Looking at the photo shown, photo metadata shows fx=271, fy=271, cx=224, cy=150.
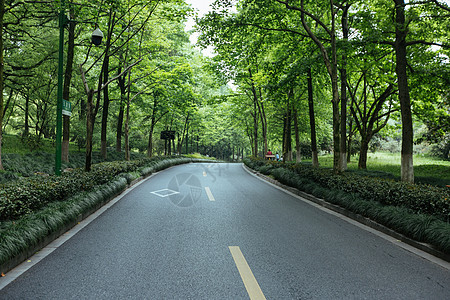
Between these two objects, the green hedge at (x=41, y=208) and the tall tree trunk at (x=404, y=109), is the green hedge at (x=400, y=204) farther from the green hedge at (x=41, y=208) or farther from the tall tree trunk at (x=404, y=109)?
the green hedge at (x=41, y=208)

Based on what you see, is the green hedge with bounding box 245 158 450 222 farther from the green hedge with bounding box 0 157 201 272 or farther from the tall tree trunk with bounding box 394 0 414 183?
the green hedge with bounding box 0 157 201 272

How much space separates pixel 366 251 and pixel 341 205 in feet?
9.84

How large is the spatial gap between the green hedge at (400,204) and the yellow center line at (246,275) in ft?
10.6

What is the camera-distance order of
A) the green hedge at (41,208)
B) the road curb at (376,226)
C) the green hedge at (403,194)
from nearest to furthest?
1. the green hedge at (41,208)
2. the road curb at (376,226)
3. the green hedge at (403,194)

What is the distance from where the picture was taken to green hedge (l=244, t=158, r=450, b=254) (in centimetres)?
479

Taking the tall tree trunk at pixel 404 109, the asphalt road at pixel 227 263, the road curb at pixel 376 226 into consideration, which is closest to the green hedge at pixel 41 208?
the asphalt road at pixel 227 263

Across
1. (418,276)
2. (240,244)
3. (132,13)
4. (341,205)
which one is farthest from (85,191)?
(132,13)

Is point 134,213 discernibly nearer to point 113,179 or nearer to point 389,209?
point 113,179

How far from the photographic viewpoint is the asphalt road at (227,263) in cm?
317

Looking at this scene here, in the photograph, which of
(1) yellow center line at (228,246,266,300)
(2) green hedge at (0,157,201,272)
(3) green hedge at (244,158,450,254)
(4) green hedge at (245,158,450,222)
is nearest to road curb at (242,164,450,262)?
(3) green hedge at (244,158,450,254)

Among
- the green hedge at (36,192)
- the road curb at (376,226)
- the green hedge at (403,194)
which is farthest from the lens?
the green hedge at (403,194)

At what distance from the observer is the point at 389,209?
5883 mm

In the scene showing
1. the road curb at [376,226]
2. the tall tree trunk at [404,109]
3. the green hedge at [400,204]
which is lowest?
the road curb at [376,226]

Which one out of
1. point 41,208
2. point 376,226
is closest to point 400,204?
point 376,226
